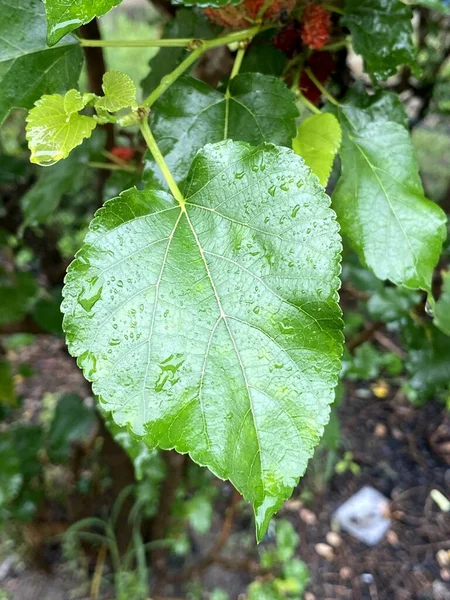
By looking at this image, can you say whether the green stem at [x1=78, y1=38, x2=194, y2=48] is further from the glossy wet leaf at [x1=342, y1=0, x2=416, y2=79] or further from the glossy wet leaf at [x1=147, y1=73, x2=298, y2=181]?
the glossy wet leaf at [x1=342, y1=0, x2=416, y2=79]

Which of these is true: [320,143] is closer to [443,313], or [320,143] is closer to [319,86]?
[319,86]

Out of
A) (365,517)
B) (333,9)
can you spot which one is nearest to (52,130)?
(333,9)

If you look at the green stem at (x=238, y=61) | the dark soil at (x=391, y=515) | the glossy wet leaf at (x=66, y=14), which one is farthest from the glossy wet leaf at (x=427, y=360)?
the dark soil at (x=391, y=515)

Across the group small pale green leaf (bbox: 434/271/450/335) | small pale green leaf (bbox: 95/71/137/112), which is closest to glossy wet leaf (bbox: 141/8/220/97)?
small pale green leaf (bbox: 95/71/137/112)

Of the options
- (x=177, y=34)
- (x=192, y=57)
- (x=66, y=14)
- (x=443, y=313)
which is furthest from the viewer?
(x=443, y=313)

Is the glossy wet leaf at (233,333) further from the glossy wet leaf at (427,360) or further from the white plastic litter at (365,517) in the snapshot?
the white plastic litter at (365,517)

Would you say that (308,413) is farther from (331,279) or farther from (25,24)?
(25,24)
